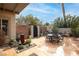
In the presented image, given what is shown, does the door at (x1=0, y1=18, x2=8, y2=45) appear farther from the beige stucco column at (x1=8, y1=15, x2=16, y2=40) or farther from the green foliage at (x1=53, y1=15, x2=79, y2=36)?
the green foliage at (x1=53, y1=15, x2=79, y2=36)

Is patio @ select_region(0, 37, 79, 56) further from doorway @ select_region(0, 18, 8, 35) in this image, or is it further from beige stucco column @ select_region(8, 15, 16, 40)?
doorway @ select_region(0, 18, 8, 35)

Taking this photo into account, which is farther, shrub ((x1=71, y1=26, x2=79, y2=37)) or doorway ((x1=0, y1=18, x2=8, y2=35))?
doorway ((x1=0, y1=18, x2=8, y2=35))

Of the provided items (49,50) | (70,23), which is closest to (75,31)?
(70,23)

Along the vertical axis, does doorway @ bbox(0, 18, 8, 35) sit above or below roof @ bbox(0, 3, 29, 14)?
Result: below

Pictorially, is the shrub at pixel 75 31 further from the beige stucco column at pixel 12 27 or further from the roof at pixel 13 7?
the beige stucco column at pixel 12 27

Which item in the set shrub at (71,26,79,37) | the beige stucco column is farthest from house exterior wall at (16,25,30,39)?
shrub at (71,26,79,37)

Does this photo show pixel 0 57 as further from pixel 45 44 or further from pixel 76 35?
pixel 76 35

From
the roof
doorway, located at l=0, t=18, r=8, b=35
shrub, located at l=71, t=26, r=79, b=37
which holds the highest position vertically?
the roof

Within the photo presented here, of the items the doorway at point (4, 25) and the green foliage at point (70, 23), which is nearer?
the green foliage at point (70, 23)

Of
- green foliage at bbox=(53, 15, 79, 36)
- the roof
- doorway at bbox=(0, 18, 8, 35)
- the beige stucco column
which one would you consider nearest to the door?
doorway at bbox=(0, 18, 8, 35)

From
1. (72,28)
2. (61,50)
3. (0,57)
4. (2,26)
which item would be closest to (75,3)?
(72,28)

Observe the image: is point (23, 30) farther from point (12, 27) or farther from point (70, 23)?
point (70, 23)

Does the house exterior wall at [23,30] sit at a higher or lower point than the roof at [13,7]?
lower

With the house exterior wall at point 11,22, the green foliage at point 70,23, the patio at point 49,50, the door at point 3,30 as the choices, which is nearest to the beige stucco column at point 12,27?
the house exterior wall at point 11,22
